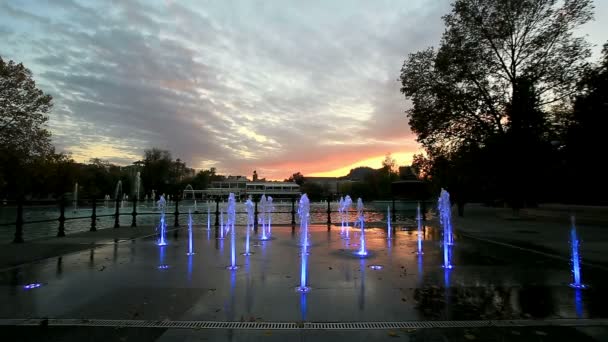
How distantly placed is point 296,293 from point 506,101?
971 inches

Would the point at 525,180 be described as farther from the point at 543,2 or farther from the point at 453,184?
the point at 543,2

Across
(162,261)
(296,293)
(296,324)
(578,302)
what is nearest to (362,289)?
(296,293)

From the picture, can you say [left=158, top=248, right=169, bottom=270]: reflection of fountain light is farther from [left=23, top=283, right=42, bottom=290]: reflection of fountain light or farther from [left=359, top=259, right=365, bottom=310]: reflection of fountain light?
[left=359, top=259, right=365, bottom=310]: reflection of fountain light

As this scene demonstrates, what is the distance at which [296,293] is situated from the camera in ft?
19.1

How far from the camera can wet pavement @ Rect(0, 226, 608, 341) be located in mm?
4223

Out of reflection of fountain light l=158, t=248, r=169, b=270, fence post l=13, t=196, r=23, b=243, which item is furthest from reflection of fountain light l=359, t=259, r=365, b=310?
fence post l=13, t=196, r=23, b=243

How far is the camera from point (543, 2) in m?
23.6

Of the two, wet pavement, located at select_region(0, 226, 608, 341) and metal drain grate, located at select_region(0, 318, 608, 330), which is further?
metal drain grate, located at select_region(0, 318, 608, 330)

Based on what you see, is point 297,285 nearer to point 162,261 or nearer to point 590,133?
point 162,261

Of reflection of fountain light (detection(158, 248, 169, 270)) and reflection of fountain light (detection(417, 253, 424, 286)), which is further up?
reflection of fountain light (detection(417, 253, 424, 286))

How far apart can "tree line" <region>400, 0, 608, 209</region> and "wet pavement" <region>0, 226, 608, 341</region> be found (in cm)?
1623

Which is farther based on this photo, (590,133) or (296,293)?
(590,133)

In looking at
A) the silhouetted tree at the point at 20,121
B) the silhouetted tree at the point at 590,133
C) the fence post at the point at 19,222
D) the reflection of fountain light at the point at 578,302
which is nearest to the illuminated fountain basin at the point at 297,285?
the reflection of fountain light at the point at 578,302

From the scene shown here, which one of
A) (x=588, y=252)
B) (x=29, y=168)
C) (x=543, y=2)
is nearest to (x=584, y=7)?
(x=543, y=2)
